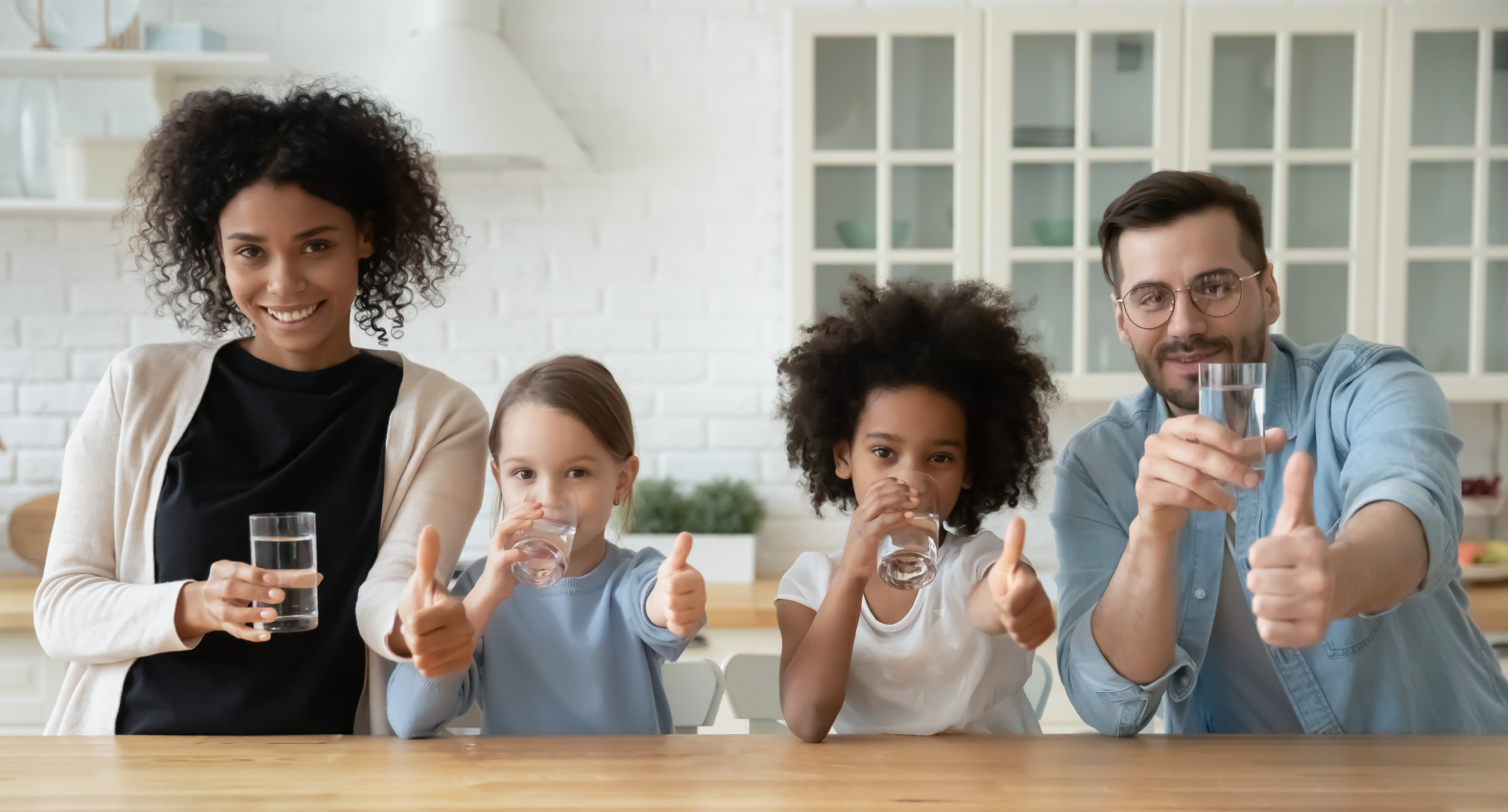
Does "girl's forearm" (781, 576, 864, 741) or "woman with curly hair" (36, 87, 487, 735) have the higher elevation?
"woman with curly hair" (36, 87, 487, 735)

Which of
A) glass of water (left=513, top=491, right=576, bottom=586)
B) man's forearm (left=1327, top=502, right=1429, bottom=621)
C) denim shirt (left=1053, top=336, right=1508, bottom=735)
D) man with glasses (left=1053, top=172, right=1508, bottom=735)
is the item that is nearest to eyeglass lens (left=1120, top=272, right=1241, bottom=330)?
man with glasses (left=1053, top=172, right=1508, bottom=735)

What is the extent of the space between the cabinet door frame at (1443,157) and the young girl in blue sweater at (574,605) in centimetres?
237

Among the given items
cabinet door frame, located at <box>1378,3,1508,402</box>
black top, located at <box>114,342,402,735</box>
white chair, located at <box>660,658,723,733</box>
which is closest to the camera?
black top, located at <box>114,342,402,735</box>

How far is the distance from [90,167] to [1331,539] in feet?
9.90

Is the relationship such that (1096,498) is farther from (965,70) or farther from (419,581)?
(965,70)

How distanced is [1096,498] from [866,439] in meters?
0.32

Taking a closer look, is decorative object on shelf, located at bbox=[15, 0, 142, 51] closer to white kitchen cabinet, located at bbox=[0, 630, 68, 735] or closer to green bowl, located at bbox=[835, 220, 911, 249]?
white kitchen cabinet, located at bbox=[0, 630, 68, 735]

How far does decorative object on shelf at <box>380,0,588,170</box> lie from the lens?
2801 millimetres

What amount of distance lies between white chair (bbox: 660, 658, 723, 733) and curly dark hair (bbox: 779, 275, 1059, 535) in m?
0.36

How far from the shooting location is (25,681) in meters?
2.63

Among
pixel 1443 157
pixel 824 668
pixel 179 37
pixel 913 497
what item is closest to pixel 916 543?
pixel 913 497

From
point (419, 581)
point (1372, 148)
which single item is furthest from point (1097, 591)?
point (1372, 148)

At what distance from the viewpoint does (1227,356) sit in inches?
56.7

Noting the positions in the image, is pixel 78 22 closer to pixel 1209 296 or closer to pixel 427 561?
pixel 427 561
